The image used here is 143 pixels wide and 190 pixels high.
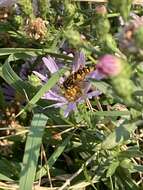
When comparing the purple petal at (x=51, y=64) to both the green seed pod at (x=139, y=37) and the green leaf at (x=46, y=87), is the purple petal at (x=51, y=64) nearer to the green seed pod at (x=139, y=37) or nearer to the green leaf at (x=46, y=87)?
the green leaf at (x=46, y=87)

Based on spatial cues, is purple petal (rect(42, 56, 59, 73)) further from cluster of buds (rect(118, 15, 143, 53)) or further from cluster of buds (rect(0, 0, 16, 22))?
cluster of buds (rect(118, 15, 143, 53))

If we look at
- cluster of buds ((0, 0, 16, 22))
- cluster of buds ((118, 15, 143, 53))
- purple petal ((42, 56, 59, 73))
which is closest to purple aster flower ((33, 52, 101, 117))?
purple petal ((42, 56, 59, 73))

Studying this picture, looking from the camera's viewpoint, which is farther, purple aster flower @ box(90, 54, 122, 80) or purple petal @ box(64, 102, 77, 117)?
purple petal @ box(64, 102, 77, 117)

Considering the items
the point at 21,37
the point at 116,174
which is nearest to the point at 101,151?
the point at 116,174

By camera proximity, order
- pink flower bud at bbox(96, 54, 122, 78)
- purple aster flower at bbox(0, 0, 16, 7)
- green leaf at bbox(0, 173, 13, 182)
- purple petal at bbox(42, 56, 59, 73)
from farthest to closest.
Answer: purple aster flower at bbox(0, 0, 16, 7) < purple petal at bbox(42, 56, 59, 73) < green leaf at bbox(0, 173, 13, 182) < pink flower bud at bbox(96, 54, 122, 78)

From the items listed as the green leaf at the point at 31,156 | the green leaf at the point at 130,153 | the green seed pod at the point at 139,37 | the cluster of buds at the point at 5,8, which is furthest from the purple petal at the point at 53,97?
the green seed pod at the point at 139,37

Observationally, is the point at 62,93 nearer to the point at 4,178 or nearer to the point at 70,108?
the point at 70,108

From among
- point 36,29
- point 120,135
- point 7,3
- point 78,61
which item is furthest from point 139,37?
point 7,3
